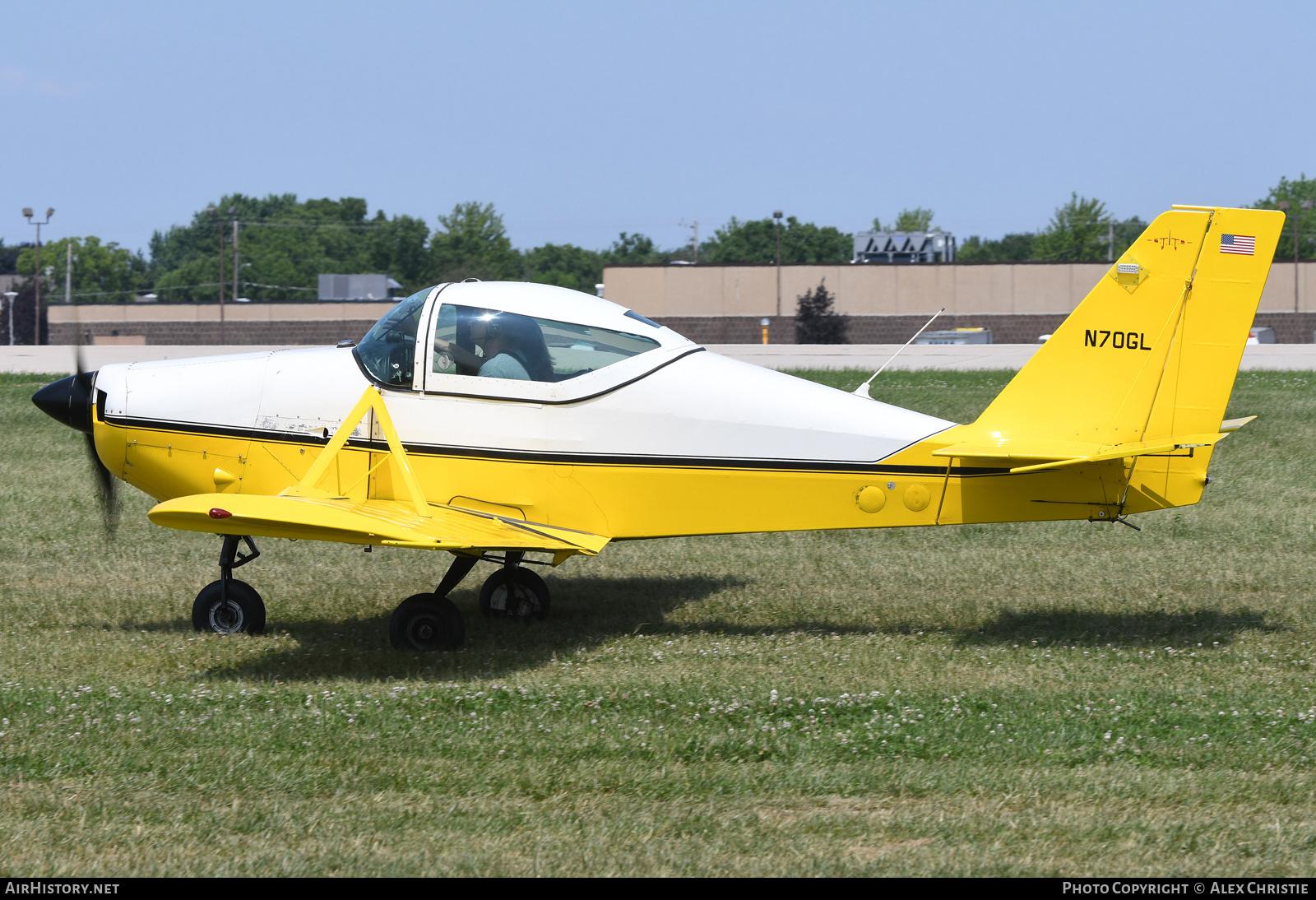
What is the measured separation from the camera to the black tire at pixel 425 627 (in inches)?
325

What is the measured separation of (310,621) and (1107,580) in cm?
678

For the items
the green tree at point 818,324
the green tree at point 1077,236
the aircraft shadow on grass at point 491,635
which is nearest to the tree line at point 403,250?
the green tree at point 1077,236

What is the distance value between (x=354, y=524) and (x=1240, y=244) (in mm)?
5834

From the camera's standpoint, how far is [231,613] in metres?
8.67

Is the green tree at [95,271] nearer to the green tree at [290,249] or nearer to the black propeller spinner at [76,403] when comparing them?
the green tree at [290,249]

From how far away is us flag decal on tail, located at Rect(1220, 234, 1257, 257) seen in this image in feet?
25.1

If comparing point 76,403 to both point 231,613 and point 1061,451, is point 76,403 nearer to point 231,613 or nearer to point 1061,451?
point 231,613

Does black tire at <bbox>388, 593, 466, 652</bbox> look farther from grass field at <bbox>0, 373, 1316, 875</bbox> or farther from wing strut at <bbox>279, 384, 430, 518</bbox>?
wing strut at <bbox>279, 384, 430, 518</bbox>

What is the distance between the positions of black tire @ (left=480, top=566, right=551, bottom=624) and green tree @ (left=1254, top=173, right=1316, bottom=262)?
72900mm

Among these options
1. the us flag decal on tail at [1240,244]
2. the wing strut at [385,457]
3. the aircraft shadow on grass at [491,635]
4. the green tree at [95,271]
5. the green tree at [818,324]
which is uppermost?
the green tree at [95,271]

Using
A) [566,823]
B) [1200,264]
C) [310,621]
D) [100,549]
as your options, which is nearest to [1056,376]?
[1200,264]

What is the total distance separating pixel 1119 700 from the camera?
6.84 metres

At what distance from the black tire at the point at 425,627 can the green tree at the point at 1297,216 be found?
2922 inches

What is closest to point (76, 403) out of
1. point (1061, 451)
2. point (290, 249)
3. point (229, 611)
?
point (229, 611)
